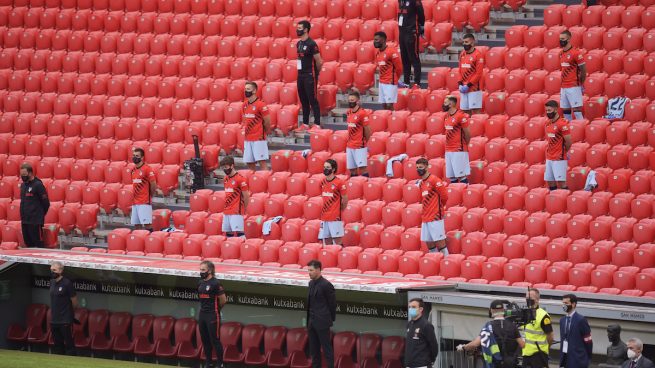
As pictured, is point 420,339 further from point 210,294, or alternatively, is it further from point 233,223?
point 233,223

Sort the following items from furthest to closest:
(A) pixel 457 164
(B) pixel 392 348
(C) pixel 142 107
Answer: (C) pixel 142 107 → (A) pixel 457 164 → (B) pixel 392 348

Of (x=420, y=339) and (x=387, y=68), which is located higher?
(x=387, y=68)

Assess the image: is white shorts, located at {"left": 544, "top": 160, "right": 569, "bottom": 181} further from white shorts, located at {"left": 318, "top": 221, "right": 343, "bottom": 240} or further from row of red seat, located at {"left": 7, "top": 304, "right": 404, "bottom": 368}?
row of red seat, located at {"left": 7, "top": 304, "right": 404, "bottom": 368}

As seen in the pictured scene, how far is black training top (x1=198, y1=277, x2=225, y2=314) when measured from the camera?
52.7ft

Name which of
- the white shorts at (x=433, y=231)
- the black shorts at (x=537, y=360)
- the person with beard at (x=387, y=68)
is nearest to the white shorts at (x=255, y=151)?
the person with beard at (x=387, y=68)

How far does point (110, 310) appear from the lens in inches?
746

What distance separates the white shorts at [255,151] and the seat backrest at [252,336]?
161 inches

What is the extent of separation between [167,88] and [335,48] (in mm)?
3220

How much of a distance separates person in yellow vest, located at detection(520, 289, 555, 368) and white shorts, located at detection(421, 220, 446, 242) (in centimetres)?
410

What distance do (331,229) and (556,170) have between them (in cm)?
332

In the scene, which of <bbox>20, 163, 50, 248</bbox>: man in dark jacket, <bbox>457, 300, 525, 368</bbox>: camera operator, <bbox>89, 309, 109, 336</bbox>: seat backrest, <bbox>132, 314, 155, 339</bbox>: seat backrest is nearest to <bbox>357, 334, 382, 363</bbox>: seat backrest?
<bbox>457, 300, 525, 368</bbox>: camera operator

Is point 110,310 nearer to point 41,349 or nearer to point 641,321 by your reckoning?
point 41,349

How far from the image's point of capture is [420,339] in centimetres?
1423

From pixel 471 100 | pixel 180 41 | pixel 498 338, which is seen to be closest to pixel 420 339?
pixel 498 338
